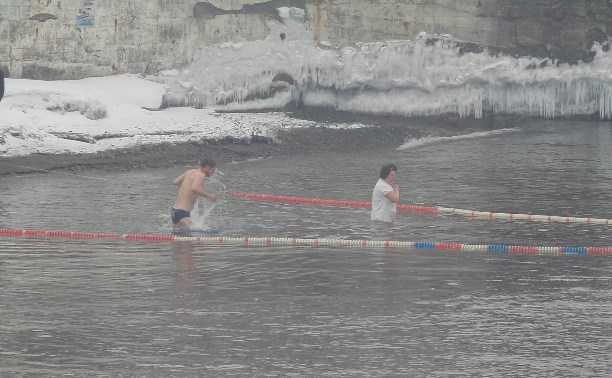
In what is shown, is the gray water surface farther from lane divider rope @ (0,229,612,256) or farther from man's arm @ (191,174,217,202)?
man's arm @ (191,174,217,202)

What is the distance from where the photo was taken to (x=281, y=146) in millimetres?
27781

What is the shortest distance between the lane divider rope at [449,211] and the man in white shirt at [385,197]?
138 cm

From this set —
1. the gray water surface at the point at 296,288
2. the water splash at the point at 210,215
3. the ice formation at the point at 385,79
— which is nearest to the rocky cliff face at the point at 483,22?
the ice formation at the point at 385,79

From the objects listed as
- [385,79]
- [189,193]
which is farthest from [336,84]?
[189,193]

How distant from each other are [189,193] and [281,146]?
8.53 m

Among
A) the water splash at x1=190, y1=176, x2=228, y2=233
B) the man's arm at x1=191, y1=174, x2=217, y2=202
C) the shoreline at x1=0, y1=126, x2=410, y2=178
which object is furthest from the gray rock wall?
the man's arm at x1=191, y1=174, x2=217, y2=202

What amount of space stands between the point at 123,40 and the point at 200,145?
503 cm

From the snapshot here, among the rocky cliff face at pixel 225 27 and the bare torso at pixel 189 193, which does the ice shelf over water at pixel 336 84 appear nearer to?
the rocky cliff face at pixel 225 27

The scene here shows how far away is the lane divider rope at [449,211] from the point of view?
1995cm

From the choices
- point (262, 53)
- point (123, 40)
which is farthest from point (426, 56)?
point (123, 40)

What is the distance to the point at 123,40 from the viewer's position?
30.4m

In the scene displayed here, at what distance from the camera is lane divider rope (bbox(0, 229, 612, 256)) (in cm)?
1712

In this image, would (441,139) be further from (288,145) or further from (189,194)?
(189,194)

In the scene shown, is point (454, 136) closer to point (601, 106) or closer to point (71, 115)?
point (601, 106)
